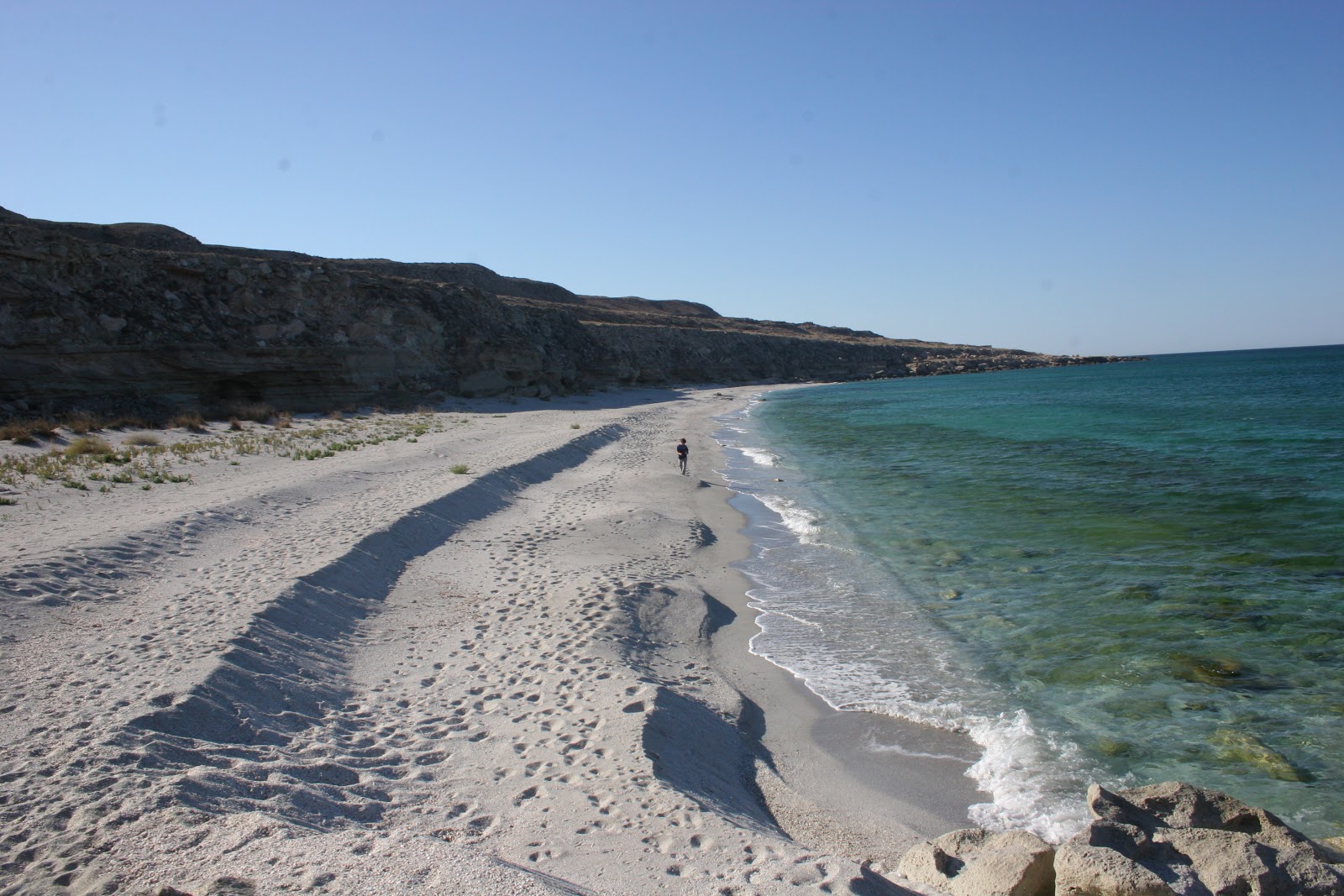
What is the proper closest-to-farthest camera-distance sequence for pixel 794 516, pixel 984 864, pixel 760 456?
pixel 984 864 → pixel 794 516 → pixel 760 456

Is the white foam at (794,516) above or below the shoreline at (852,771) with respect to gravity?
above

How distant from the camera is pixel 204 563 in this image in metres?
8.63

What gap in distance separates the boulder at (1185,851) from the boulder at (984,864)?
121 millimetres

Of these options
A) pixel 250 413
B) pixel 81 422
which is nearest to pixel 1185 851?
pixel 81 422

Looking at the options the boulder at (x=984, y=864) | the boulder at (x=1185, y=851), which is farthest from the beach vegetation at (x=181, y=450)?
A: the boulder at (x=1185, y=851)

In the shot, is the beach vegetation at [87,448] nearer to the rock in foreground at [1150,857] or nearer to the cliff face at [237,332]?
the cliff face at [237,332]

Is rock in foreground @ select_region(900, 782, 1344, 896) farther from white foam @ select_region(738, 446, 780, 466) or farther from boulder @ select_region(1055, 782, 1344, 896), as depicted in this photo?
white foam @ select_region(738, 446, 780, 466)

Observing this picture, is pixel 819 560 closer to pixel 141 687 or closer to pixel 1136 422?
pixel 141 687

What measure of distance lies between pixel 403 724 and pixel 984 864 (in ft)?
13.0

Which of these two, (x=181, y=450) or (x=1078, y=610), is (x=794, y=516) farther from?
(x=181, y=450)

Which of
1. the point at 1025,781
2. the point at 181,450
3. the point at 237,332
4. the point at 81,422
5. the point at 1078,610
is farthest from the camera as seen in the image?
the point at 237,332

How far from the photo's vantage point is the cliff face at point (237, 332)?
2211 cm

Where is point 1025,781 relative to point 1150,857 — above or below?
A: below

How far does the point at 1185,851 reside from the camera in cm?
404
